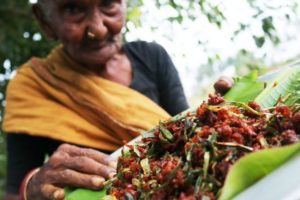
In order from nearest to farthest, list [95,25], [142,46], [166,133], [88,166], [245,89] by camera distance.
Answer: [166,133]
[88,166]
[245,89]
[95,25]
[142,46]

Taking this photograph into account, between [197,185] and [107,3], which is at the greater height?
[107,3]

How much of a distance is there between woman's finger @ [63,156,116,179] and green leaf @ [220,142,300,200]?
37 cm

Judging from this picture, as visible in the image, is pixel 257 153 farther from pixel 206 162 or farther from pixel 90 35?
pixel 90 35

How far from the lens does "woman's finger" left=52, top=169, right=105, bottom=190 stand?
1.02m

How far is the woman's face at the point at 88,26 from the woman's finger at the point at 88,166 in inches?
26.2

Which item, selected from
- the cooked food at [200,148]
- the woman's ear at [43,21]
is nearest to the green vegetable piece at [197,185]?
the cooked food at [200,148]

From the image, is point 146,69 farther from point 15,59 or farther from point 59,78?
point 15,59

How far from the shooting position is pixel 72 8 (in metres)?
1.72

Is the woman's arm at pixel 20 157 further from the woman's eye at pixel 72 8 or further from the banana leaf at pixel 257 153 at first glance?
the banana leaf at pixel 257 153

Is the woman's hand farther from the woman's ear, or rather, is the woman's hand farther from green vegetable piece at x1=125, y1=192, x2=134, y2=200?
the woman's ear

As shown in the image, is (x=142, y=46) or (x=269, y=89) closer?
(x=269, y=89)

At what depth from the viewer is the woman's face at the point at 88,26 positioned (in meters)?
1.71

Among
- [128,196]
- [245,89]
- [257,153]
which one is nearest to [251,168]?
[257,153]

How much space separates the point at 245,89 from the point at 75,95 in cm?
80
